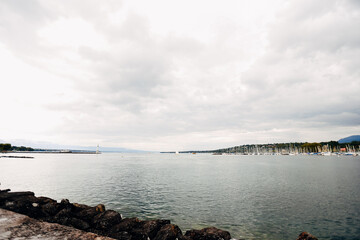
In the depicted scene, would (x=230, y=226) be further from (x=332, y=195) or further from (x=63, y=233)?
(x=332, y=195)

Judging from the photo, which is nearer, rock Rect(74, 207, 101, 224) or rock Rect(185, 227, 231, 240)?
rock Rect(185, 227, 231, 240)

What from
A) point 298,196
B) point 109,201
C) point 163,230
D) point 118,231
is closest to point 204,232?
point 163,230

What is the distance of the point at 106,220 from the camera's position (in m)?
13.9

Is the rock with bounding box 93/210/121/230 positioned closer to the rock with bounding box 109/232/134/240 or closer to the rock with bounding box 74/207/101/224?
the rock with bounding box 74/207/101/224

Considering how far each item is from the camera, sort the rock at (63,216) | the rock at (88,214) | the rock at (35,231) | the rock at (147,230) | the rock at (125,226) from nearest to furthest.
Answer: the rock at (35,231)
the rock at (147,230)
the rock at (125,226)
the rock at (63,216)
the rock at (88,214)

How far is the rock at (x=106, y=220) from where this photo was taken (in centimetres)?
1361

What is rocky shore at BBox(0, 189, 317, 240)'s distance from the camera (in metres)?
12.0

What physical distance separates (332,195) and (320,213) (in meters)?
11.7

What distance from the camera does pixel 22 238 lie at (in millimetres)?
8672

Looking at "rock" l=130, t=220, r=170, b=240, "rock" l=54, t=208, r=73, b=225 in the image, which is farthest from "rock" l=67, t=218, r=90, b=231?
"rock" l=130, t=220, r=170, b=240

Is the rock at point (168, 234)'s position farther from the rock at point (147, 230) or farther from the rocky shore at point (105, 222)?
the rock at point (147, 230)

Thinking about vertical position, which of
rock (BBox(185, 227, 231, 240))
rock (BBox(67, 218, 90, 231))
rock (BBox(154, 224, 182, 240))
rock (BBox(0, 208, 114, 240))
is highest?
rock (BBox(0, 208, 114, 240))

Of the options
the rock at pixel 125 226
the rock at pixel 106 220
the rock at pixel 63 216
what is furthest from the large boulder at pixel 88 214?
the rock at pixel 125 226

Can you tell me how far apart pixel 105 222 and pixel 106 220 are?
0.48 ft
